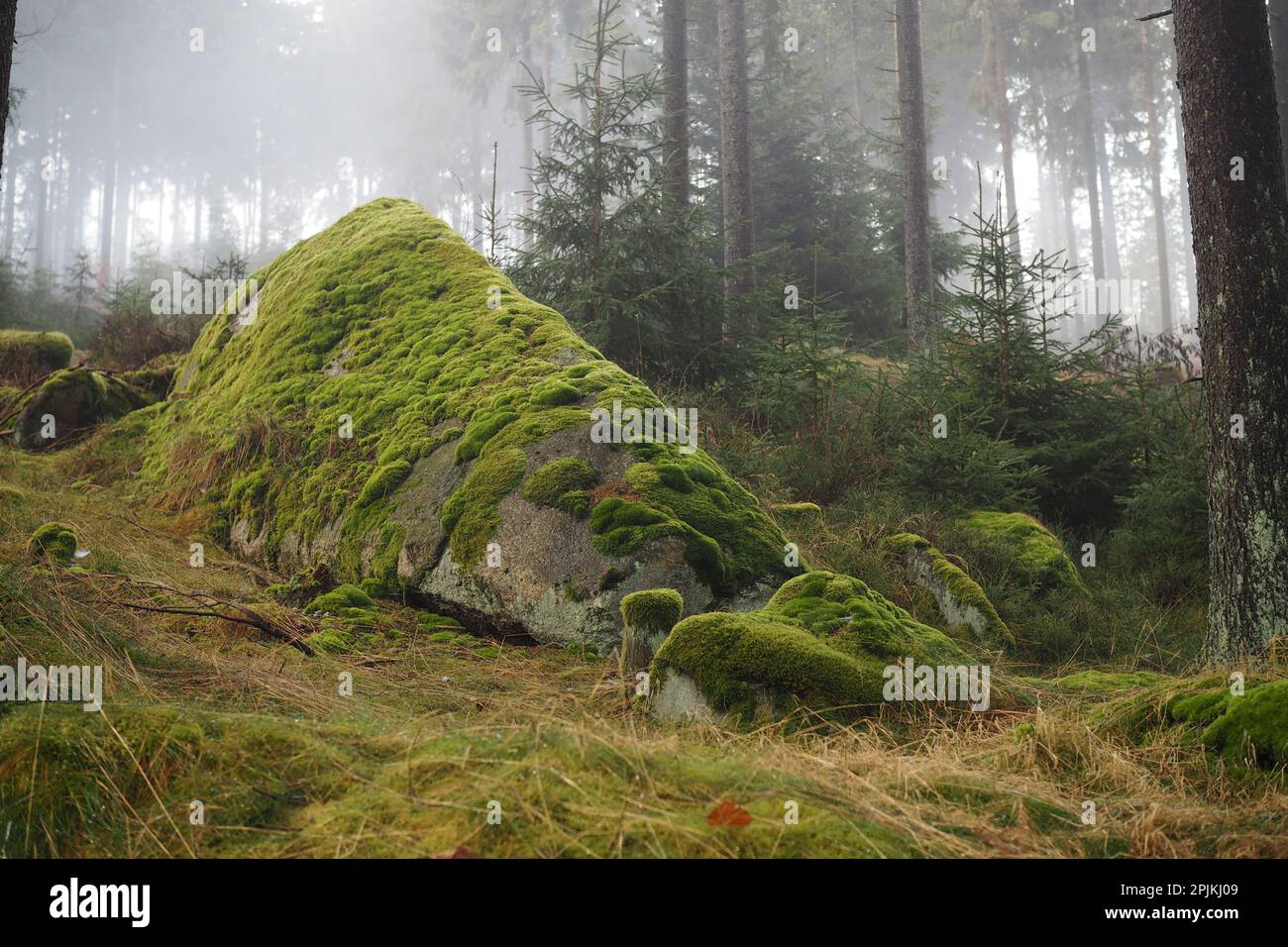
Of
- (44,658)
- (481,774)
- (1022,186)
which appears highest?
(1022,186)

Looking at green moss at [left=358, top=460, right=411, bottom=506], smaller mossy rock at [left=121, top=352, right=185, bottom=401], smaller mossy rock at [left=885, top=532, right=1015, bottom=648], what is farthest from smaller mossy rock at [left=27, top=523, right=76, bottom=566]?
smaller mossy rock at [left=885, top=532, right=1015, bottom=648]

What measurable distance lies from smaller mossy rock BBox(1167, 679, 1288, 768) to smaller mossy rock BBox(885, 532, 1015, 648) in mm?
2122

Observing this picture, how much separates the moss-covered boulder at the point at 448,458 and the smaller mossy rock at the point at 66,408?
944 millimetres

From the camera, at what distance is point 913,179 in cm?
1421

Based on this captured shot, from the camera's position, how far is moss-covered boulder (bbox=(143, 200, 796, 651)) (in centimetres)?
483

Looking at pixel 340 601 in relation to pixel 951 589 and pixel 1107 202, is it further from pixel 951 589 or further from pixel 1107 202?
pixel 1107 202

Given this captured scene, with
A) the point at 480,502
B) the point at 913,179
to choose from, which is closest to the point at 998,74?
the point at 913,179

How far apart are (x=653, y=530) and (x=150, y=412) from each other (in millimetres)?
6581

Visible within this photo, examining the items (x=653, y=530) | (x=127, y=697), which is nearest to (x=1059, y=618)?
(x=653, y=530)

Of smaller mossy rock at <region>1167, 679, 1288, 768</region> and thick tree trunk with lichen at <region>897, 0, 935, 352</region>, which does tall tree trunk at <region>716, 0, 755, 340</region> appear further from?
smaller mossy rock at <region>1167, 679, 1288, 768</region>

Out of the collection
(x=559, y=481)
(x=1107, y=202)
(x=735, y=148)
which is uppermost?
(x=1107, y=202)

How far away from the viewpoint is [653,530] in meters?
4.78

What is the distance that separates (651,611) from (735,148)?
11480mm

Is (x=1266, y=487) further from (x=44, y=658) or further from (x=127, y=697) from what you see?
(x=44, y=658)
